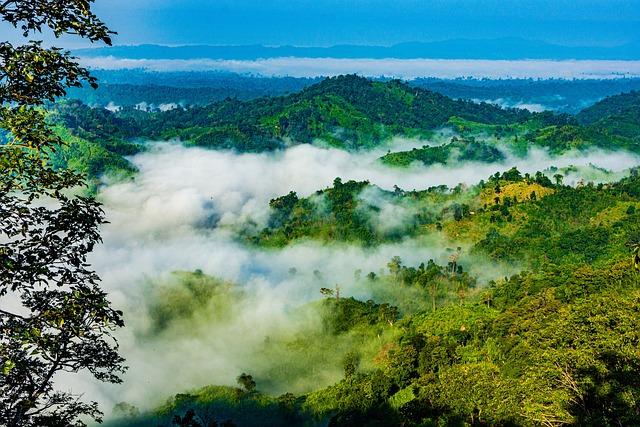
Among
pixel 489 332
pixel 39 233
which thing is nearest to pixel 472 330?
pixel 489 332

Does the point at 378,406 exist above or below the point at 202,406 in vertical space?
above

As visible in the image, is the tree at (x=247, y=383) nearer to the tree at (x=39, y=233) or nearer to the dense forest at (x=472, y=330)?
the dense forest at (x=472, y=330)

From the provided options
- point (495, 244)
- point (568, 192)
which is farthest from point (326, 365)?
point (568, 192)

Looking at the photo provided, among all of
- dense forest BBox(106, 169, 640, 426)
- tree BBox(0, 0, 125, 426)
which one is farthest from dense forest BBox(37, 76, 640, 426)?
tree BBox(0, 0, 125, 426)

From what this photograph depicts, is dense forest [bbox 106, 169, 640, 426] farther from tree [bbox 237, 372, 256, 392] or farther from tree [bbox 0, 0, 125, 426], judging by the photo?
tree [bbox 0, 0, 125, 426]

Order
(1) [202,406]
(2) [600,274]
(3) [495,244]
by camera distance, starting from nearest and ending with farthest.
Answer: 1. (2) [600,274]
2. (1) [202,406]
3. (3) [495,244]

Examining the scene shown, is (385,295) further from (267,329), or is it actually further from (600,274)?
(600,274)

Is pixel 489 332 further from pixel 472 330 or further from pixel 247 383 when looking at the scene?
pixel 247 383

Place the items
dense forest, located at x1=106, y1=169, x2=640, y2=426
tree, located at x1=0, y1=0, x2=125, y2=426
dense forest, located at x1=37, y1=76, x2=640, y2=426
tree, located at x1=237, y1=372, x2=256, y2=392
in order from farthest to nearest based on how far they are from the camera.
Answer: tree, located at x1=237, y1=372, x2=256, y2=392 < dense forest, located at x1=37, y1=76, x2=640, y2=426 < dense forest, located at x1=106, y1=169, x2=640, y2=426 < tree, located at x1=0, y1=0, x2=125, y2=426
